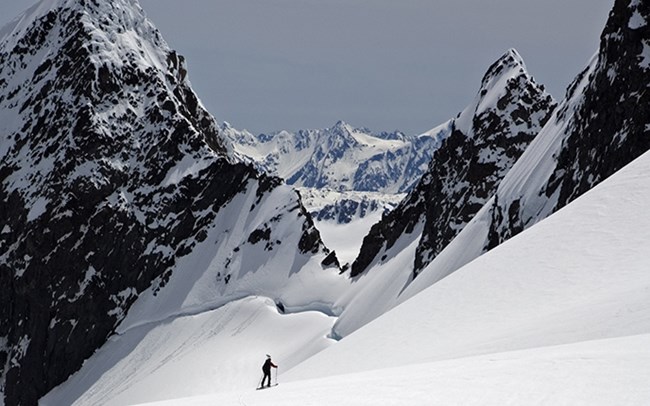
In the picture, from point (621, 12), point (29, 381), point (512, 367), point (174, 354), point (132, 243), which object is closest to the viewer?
point (512, 367)

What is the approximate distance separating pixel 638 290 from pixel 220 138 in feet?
493

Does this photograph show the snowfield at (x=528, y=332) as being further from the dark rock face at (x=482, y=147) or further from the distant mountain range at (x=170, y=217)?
the dark rock face at (x=482, y=147)

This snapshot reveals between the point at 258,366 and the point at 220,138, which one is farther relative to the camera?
the point at 220,138

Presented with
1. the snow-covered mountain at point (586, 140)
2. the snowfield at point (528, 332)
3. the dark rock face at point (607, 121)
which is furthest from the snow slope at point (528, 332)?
the snow-covered mountain at point (586, 140)

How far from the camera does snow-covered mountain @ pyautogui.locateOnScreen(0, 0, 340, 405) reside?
110750mm

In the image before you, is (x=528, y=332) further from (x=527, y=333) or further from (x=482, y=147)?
(x=482, y=147)

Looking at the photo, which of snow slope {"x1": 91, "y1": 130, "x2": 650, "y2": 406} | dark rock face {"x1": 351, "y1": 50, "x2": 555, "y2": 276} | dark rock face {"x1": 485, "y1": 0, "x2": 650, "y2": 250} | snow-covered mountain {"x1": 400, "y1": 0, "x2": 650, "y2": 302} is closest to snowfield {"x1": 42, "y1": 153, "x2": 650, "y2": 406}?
snow slope {"x1": 91, "y1": 130, "x2": 650, "y2": 406}

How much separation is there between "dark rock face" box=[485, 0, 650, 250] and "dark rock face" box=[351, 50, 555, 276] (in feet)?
89.6

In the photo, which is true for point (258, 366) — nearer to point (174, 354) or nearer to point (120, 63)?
point (174, 354)

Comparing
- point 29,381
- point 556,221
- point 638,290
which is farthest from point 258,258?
point 638,290

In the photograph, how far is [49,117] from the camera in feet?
420

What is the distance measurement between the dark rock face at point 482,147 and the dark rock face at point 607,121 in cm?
2731

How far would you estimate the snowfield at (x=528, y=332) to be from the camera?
12.1m

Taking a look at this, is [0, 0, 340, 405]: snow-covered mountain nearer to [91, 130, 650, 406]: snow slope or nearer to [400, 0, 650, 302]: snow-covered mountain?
[400, 0, 650, 302]: snow-covered mountain
